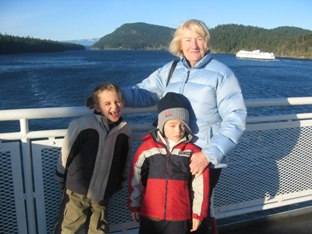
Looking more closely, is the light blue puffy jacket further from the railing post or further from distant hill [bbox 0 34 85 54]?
distant hill [bbox 0 34 85 54]

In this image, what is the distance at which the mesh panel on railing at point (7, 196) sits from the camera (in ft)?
8.14

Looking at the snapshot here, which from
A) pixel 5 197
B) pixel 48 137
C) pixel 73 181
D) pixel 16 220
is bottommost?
pixel 16 220

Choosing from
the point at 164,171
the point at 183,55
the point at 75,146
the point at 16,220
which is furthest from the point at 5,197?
Result: the point at 183,55

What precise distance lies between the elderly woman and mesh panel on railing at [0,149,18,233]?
3.86ft

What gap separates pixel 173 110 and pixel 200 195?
55 cm

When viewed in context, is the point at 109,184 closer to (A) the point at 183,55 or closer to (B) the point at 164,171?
(B) the point at 164,171

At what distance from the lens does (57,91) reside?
93.3 feet

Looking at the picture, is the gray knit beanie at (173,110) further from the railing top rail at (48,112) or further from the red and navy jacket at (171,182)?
the railing top rail at (48,112)

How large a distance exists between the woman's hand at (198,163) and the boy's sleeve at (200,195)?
56 mm

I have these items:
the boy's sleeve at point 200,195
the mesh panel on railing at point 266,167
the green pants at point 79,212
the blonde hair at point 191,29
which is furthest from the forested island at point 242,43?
the boy's sleeve at point 200,195

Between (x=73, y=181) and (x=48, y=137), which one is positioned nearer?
(x=73, y=181)

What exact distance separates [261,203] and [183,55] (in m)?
1.86

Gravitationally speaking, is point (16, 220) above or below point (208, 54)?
below

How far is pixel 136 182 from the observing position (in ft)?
7.66
